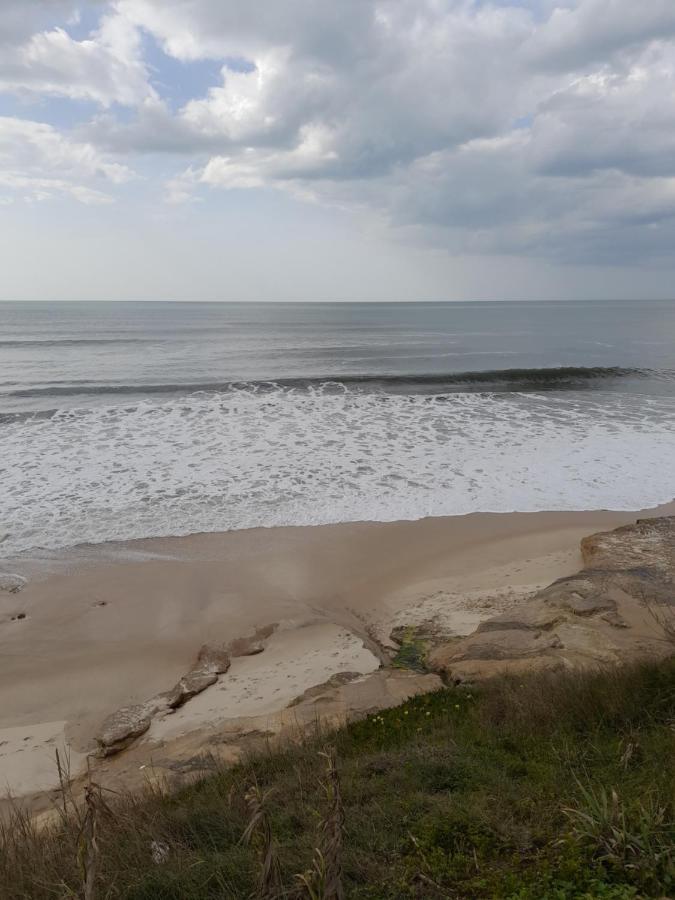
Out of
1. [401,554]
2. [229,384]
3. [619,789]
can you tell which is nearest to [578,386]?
[229,384]

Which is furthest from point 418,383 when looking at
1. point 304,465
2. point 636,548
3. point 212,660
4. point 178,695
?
point 178,695

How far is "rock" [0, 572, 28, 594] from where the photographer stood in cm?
921

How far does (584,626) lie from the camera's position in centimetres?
680

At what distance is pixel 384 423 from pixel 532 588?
11.3 meters

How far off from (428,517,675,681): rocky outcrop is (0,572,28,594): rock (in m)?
6.63

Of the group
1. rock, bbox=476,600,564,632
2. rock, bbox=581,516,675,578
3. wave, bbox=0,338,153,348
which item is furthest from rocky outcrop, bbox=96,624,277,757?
wave, bbox=0,338,153,348

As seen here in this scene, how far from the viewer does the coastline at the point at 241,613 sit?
6.28 meters

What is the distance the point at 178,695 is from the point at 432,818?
13.5 ft

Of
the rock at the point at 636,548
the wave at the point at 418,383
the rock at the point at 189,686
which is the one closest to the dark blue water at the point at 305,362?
the wave at the point at 418,383

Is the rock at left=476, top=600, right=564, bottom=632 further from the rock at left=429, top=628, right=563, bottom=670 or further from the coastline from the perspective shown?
the coastline

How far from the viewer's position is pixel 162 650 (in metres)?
7.83

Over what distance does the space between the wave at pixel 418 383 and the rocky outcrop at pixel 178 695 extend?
60.6ft

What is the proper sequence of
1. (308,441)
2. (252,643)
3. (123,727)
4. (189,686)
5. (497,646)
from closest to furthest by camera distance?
(123,727) < (497,646) < (189,686) < (252,643) < (308,441)

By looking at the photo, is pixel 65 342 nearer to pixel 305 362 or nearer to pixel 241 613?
pixel 305 362
